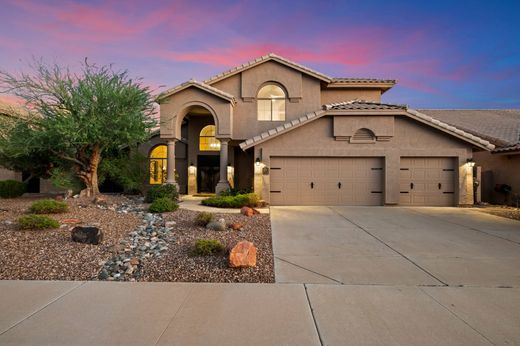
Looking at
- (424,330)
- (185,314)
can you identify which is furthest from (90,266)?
(424,330)

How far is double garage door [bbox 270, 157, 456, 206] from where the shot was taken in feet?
45.5

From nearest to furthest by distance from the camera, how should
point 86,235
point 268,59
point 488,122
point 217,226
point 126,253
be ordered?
point 126,253 → point 86,235 → point 217,226 → point 268,59 → point 488,122

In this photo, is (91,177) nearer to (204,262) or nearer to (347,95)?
(204,262)

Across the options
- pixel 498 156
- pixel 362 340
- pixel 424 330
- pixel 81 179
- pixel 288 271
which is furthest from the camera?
pixel 498 156

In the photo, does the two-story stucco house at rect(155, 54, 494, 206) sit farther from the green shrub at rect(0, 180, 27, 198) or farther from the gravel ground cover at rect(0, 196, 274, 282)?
the green shrub at rect(0, 180, 27, 198)

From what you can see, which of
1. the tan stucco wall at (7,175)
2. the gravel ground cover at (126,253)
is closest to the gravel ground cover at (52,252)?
the gravel ground cover at (126,253)

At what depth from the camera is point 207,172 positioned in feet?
62.6

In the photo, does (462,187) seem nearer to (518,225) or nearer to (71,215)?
(518,225)

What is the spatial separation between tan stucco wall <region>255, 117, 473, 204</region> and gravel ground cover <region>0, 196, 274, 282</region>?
607cm

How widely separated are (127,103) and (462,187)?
16.4 meters

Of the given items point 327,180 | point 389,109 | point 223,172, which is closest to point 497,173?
point 389,109

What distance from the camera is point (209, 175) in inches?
755

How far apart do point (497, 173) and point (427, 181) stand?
18.3 ft

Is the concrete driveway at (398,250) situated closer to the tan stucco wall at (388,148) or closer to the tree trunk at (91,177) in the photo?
the tan stucco wall at (388,148)
